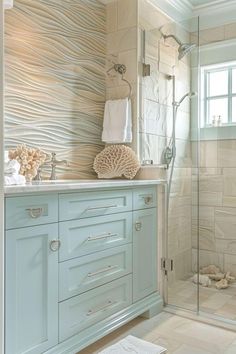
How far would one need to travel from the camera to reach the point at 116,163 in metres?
2.54

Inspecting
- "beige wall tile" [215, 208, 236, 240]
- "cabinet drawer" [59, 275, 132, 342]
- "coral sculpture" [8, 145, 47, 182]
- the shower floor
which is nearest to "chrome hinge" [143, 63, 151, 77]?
"coral sculpture" [8, 145, 47, 182]

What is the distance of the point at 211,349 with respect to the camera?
198 centimetres

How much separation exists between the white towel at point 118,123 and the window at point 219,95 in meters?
0.85

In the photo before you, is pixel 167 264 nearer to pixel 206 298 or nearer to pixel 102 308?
pixel 206 298

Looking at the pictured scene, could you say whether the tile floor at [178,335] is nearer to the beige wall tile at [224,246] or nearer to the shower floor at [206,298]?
the shower floor at [206,298]

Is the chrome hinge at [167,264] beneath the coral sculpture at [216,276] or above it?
above

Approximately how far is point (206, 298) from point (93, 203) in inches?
57.4

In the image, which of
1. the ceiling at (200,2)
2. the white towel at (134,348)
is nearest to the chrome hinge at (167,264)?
the white towel at (134,348)

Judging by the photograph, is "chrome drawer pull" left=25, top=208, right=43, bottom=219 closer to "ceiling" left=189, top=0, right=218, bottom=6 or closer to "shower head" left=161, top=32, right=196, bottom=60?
"shower head" left=161, top=32, right=196, bottom=60

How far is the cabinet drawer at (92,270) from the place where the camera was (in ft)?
5.67

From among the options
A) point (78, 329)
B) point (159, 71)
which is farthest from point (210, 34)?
point (78, 329)

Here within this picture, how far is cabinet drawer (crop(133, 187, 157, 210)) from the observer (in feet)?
7.55

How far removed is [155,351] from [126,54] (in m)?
2.14

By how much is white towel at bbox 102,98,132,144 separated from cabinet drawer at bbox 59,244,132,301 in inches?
33.6
